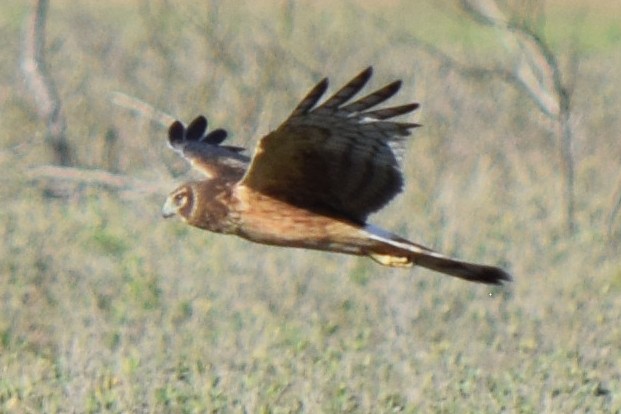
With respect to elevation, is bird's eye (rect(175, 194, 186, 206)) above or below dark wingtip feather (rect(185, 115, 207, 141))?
below

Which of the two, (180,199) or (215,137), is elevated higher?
(215,137)

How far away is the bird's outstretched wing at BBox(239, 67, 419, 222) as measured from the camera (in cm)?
647

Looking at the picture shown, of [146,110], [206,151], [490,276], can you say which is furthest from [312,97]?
[146,110]

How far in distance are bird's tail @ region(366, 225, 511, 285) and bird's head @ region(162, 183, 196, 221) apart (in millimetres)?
744

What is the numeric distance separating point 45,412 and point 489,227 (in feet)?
15.7

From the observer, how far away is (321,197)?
24.1 feet

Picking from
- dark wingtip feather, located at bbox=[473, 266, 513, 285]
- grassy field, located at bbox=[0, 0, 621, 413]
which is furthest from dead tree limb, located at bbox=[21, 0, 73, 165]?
dark wingtip feather, located at bbox=[473, 266, 513, 285]

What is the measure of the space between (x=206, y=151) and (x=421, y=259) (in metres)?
1.25

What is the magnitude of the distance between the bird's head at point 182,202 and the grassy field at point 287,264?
1.92 feet

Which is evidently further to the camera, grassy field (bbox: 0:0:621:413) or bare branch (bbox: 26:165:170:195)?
bare branch (bbox: 26:165:170:195)

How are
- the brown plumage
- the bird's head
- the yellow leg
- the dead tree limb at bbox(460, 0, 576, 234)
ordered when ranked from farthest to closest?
the dead tree limb at bbox(460, 0, 576, 234) < the bird's head < the yellow leg < the brown plumage

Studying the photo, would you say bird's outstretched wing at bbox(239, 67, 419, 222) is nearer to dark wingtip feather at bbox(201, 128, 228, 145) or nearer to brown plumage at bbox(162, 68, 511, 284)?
brown plumage at bbox(162, 68, 511, 284)

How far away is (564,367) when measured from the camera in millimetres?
7211

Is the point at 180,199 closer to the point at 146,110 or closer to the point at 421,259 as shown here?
the point at 421,259
